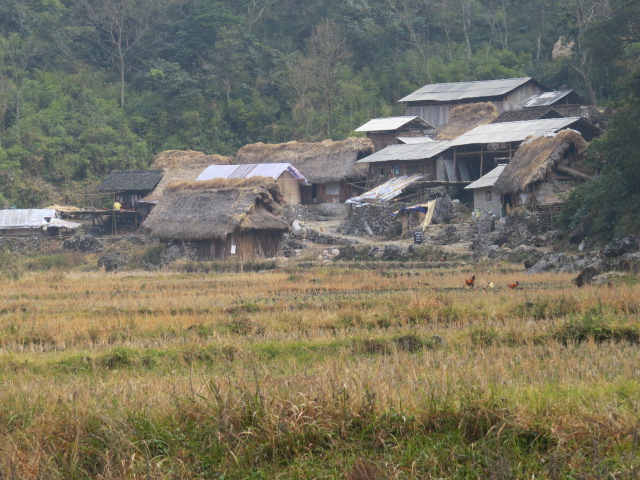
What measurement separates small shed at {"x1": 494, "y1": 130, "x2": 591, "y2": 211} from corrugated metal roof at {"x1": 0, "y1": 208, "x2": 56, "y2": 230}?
1785 centimetres

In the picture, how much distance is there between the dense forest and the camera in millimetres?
40594

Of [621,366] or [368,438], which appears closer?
[368,438]

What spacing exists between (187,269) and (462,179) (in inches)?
481

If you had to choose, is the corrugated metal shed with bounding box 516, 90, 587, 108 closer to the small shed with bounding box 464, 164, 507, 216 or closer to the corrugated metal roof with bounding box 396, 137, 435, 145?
the corrugated metal roof with bounding box 396, 137, 435, 145

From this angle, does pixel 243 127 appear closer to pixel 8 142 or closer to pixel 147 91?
pixel 147 91

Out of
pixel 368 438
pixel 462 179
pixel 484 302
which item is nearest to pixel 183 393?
pixel 368 438

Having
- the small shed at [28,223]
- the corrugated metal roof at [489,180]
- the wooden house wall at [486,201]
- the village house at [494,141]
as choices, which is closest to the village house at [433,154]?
the village house at [494,141]

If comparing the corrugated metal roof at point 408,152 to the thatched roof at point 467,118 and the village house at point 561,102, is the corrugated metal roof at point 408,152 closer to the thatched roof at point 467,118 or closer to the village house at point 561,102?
the thatched roof at point 467,118

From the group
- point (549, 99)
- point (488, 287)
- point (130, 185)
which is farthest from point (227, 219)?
point (549, 99)

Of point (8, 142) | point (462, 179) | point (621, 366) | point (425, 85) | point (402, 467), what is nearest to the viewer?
point (402, 467)

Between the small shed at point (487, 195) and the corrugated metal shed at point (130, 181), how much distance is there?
46.0 feet

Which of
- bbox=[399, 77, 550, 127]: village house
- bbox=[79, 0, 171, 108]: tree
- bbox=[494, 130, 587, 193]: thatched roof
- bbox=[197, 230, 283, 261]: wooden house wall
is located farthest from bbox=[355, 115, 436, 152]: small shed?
bbox=[79, 0, 171, 108]: tree

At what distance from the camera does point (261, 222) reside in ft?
97.3

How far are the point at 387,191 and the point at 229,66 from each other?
603 inches
